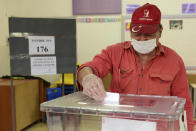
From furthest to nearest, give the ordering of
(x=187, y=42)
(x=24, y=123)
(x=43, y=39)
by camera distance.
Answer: (x=187, y=42)
(x=24, y=123)
(x=43, y=39)

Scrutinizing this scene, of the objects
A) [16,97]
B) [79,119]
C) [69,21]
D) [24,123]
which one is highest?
[69,21]

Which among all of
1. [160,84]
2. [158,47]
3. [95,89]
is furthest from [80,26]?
[95,89]

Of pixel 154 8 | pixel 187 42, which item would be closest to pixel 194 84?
pixel 187 42

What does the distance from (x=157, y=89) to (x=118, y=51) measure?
0.29m

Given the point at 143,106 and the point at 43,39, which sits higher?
the point at 43,39

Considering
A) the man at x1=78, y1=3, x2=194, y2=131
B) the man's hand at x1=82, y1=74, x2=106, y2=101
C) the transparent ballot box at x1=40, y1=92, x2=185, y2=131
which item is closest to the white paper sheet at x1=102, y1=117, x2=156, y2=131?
the transparent ballot box at x1=40, y1=92, x2=185, y2=131

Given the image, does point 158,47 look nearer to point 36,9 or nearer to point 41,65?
point 41,65

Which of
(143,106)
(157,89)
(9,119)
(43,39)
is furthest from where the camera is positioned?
(9,119)

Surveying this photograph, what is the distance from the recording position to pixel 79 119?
→ 666 millimetres

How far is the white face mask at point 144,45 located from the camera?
1.17m

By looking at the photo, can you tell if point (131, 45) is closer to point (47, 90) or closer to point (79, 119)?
point (79, 119)

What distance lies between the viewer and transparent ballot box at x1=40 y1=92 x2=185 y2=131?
22.8 inches

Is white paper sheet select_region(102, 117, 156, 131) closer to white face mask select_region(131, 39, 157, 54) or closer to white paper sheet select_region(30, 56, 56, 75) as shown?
white face mask select_region(131, 39, 157, 54)

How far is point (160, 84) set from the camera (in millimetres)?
1088
